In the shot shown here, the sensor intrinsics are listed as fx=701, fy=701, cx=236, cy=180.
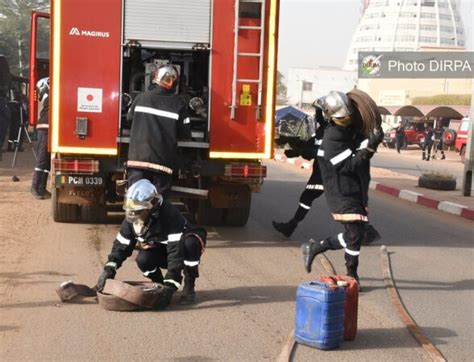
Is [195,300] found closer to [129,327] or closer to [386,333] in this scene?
[129,327]

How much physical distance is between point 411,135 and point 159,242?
39.8m

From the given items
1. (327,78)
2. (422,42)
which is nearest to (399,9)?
(422,42)

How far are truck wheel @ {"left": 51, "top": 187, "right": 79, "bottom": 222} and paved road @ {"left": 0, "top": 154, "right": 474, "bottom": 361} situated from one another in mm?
124

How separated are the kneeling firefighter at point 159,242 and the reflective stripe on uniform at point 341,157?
1.41 m

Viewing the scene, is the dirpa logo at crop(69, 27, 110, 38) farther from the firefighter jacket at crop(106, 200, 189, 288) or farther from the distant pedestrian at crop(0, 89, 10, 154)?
the distant pedestrian at crop(0, 89, 10, 154)

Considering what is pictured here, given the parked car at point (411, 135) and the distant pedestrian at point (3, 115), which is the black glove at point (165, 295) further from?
the parked car at point (411, 135)

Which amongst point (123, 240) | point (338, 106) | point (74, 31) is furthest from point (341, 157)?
point (74, 31)

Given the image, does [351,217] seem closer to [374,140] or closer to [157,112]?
[374,140]

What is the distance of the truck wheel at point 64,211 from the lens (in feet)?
29.8

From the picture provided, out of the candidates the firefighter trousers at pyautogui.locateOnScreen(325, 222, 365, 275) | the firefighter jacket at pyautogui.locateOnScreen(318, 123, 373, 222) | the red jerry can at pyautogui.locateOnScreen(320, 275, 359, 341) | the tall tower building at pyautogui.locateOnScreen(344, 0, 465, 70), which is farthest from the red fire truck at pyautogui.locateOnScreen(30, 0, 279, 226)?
the tall tower building at pyautogui.locateOnScreen(344, 0, 465, 70)

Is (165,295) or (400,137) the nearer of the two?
(165,295)

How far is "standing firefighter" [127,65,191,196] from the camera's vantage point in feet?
23.6

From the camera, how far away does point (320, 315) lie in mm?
4656

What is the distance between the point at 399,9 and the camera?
152 meters
